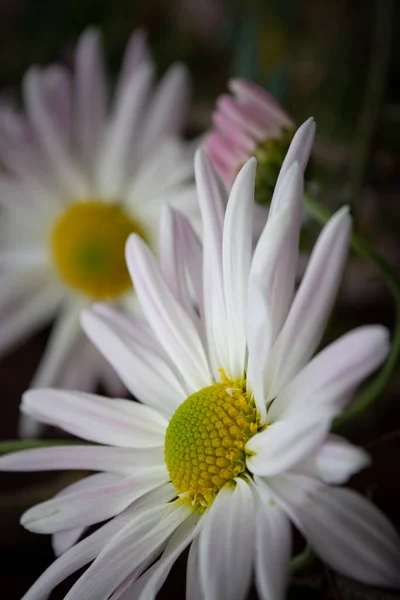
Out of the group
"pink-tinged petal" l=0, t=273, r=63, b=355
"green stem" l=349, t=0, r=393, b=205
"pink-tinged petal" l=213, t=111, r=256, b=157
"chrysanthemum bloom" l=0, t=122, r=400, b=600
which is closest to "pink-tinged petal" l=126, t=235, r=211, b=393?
"chrysanthemum bloom" l=0, t=122, r=400, b=600

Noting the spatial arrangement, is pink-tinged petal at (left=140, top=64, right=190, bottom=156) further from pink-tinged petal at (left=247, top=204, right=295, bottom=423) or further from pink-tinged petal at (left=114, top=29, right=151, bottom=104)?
pink-tinged petal at (left=247, top=204, right=295, bottom=423)

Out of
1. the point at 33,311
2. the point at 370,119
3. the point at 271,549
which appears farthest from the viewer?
the point at 33,311

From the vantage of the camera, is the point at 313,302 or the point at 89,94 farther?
the point at 89,94

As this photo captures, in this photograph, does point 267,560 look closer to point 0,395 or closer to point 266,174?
point 266,174

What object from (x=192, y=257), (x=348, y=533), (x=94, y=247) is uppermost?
(x=94, y=247)

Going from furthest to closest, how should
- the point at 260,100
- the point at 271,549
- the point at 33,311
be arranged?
the point at 33,311 < the point at 260,100 < the point at 271,549

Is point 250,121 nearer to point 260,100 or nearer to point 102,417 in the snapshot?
point 260,100

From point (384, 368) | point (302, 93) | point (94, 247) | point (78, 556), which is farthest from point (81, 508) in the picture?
point (302, 93)
